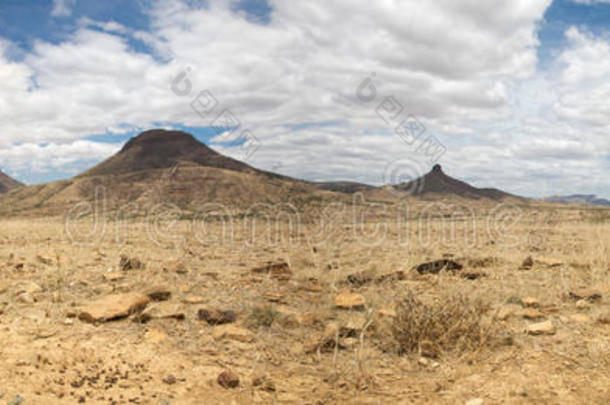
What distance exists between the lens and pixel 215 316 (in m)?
4.85

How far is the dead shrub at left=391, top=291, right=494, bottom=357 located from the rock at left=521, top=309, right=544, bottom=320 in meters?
0.67

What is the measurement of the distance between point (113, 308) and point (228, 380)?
1823 mm

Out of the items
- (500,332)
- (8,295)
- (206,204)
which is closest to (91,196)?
(206,204)

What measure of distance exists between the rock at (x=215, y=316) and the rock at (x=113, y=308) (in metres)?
0.67

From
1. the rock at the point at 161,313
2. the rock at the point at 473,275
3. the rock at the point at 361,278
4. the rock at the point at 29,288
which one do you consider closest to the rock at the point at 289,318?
the rock at the point at 161,313

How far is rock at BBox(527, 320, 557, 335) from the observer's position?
14.5 ft

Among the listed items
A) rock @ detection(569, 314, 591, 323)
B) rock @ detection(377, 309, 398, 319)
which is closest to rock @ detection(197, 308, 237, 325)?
rock @ detection(377, 309, 398, 319)

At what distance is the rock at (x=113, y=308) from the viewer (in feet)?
14.7

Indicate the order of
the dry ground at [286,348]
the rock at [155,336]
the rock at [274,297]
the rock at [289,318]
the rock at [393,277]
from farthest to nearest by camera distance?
the rock at [393,277]
the rock at [274,297]
the rock at [289,318]
the rock at [155,336]
the dry ground at [286,348]

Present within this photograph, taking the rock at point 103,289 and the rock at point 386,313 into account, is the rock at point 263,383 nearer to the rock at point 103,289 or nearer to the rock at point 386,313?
the rock at point 386,313

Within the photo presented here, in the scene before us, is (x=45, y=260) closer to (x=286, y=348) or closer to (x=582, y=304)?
(x=286, y=348)

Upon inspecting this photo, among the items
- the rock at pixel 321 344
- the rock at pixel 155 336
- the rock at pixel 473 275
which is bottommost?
the rock at pixel 321 344

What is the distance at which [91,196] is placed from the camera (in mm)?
50000

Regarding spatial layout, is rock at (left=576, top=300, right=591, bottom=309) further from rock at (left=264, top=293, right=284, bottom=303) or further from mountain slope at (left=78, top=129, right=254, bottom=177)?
mountain slope at (left=78, top=129, right=254, bottom=177)
